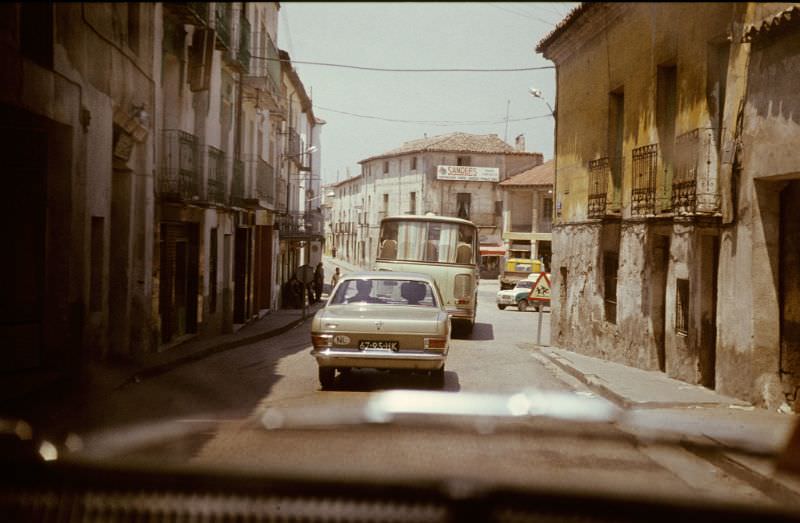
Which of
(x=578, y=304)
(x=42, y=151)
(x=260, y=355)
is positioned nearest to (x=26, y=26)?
(x=42, y=151)

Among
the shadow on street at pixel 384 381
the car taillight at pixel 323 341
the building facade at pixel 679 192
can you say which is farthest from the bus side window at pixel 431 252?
the car taillight at pixel 323 341

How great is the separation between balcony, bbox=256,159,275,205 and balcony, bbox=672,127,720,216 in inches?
438

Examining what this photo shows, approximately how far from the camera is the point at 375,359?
Result: 29.5ft

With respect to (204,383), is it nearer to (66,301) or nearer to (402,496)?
(66,301)

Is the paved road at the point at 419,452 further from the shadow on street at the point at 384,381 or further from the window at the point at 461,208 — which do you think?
the window at the point at 461,208

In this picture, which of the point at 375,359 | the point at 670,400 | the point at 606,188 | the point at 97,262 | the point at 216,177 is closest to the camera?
the point at 375,359

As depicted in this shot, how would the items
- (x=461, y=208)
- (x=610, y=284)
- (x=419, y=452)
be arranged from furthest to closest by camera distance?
(x=461, y=208)
(x=610, y=284)
(x=419, y=452)

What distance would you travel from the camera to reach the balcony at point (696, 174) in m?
11.0

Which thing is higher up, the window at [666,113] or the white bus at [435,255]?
the window at [666,113]

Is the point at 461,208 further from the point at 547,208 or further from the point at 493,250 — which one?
the point at 493,250

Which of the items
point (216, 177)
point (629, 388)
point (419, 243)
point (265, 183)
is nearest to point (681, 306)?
point (629, 388)

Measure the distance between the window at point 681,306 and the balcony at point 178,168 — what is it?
8.37 meters

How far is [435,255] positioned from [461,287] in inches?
39.8

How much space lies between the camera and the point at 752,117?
9742mm
